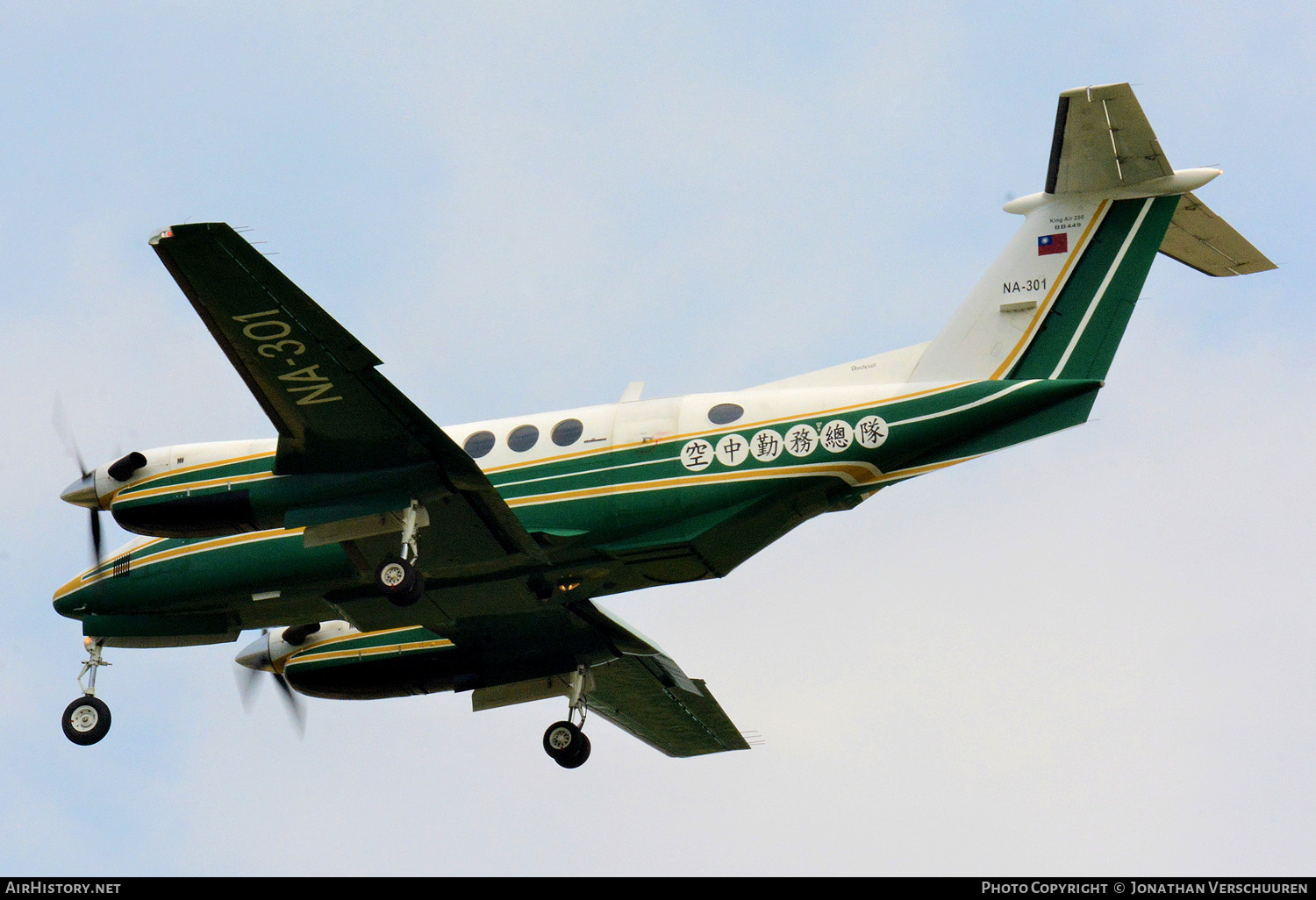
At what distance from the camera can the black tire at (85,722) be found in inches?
943

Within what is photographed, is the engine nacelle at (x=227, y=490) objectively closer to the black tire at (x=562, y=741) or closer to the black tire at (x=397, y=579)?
the black tire at (x=397, y=579)

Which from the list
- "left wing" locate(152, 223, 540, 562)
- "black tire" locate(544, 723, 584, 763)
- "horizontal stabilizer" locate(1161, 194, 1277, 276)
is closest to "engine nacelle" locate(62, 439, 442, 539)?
"left wing" locate(152, 223, 540, 562)

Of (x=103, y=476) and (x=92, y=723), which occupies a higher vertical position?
(x=103, y=476)

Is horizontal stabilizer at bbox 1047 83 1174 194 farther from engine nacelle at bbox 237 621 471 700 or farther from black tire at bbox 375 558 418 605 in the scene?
engine nacelle at bbox 237 621 471 700

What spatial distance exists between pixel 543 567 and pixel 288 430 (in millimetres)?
4081

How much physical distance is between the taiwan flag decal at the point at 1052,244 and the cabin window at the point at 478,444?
8.29 meters

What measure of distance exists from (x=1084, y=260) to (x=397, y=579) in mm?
10439

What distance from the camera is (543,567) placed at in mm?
22109

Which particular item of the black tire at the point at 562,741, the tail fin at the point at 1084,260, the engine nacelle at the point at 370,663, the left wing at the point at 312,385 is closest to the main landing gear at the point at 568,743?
the black tire at the point at 562,741

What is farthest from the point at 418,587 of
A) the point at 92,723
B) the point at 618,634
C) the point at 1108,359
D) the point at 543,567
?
the point at 1108,359

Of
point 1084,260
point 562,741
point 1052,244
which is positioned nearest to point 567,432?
point 562,741

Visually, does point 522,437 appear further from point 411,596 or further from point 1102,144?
point 1102,144
